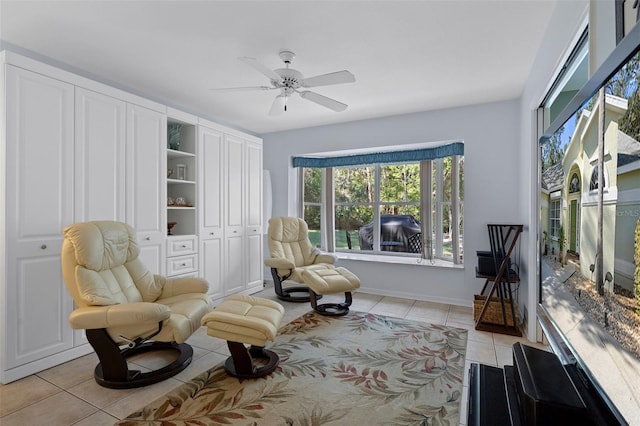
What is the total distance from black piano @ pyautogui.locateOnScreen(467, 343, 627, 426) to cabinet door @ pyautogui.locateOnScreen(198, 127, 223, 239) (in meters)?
3.07

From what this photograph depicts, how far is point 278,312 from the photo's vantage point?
233 cm

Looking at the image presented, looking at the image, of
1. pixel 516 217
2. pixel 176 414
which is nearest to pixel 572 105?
pixel 176 414

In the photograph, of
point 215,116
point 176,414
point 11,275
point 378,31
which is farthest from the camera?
point 215,116

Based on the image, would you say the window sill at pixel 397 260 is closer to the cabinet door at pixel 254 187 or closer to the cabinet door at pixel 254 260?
the cabinet door at pixel 254 260

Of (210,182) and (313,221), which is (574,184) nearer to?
(210,182)

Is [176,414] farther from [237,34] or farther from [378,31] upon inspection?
[378,31]

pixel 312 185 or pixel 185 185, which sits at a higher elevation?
pixel 312 185

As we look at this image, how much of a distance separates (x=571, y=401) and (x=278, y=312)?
5.77ft

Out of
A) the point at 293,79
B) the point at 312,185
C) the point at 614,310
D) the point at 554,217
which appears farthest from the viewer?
the point at 312,185

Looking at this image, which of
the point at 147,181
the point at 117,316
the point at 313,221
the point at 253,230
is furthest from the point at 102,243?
the point at 313,221

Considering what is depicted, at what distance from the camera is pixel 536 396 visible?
93cm

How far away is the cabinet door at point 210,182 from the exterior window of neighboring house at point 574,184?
3.32 m

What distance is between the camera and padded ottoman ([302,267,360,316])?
330 centimetres

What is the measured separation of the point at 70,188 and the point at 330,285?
7.83 feet
